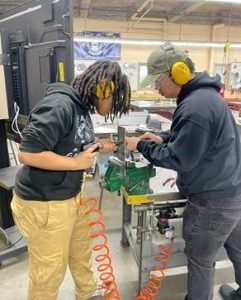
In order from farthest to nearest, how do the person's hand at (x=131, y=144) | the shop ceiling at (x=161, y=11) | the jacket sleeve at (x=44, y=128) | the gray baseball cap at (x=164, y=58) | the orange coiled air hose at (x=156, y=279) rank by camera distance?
the shop ceiling at (x=161, y=11), the orange coiled air hose at (x=156, y=279), the person's hand at (x=131, y=144), the gray baseball cap at (x=164, y=58), the jacket sleeve at (x=44, y=128)

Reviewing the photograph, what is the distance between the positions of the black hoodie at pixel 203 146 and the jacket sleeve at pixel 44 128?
1.49ft

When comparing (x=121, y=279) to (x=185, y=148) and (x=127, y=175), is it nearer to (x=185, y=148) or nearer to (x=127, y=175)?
(x=127, y=175)

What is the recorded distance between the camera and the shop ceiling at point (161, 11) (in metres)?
6.88

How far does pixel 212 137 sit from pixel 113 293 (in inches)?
45.6

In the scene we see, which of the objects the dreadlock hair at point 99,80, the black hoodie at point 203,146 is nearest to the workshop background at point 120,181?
the black hoodie at point 203,146

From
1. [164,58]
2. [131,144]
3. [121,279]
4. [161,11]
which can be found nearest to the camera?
[164,58]

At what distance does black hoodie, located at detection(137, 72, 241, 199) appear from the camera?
1125 millimetres

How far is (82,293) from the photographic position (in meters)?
1.57

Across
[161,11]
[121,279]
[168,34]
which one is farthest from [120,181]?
[168,34]

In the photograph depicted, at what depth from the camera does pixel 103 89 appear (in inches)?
44.3

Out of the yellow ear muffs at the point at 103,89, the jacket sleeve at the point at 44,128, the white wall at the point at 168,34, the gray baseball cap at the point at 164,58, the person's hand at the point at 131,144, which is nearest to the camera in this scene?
the jacket sleeve at the point at 44,128

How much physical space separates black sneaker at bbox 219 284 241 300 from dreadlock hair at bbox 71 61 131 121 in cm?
133

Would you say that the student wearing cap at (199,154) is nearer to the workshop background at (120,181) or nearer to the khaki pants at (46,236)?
the workshop background at (120,181)

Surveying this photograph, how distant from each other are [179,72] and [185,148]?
1.08ft
